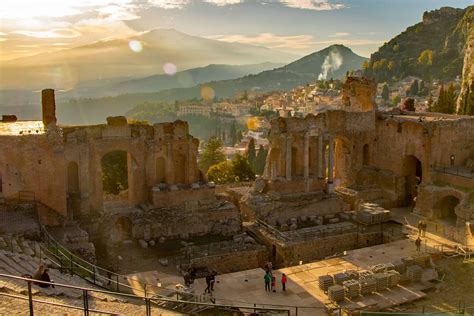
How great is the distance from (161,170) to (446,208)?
17487 millimetres

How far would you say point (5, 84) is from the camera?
88375mm

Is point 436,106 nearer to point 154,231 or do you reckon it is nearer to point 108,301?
point 154,231

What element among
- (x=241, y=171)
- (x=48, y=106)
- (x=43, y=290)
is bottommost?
(x=241, y=171)

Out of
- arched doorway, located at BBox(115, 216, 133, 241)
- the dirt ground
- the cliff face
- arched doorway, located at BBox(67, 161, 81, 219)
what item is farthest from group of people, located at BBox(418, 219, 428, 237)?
the cliff face

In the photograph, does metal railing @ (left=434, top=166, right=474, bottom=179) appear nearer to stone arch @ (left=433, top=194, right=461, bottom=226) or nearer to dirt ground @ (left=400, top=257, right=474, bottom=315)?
stone arch @ (left=433, top=194, right=461, bottom=226)

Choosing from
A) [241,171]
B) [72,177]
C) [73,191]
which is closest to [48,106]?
[72,177]

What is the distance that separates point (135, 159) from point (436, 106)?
119ft

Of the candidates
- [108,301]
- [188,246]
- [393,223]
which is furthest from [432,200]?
[108,301]

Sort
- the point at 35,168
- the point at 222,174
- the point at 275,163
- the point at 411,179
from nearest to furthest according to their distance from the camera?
the point at 35,168 → the point at 275,163 → the point at 411,179 → the point at 222,174

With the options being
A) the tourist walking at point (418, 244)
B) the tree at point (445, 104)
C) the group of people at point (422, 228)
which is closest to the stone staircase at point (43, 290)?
the tourist walking at point (418, 244)

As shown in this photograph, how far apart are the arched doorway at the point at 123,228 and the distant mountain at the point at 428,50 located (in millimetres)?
108413

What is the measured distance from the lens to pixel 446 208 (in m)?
31.2

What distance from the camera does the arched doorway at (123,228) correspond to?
2611 cm

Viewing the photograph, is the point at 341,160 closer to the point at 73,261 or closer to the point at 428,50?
the point at 73,261
